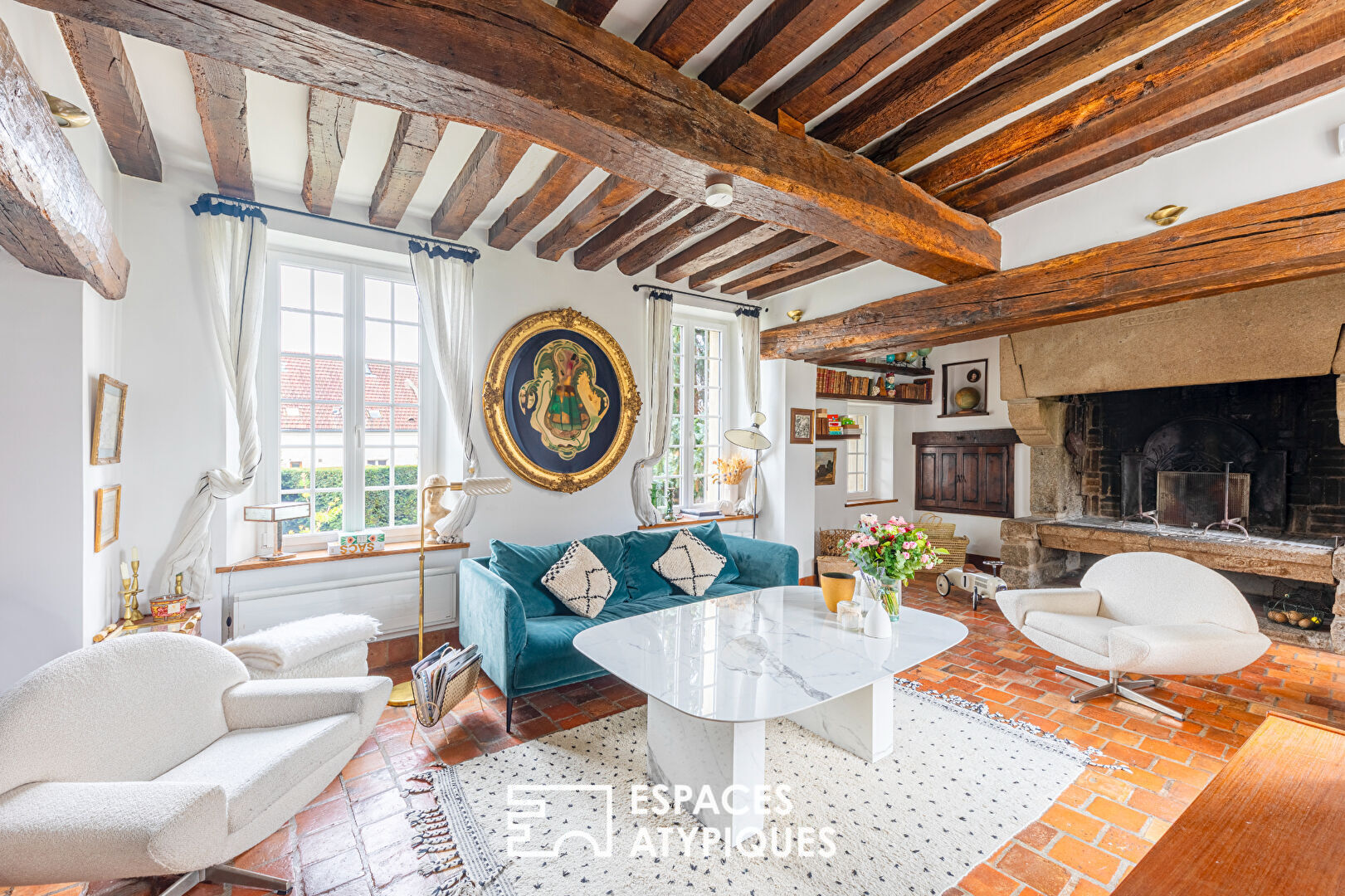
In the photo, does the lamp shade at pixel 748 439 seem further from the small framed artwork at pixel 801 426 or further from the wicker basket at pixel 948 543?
the wicker basket at pixel 948 543

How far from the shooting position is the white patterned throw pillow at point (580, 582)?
342cm

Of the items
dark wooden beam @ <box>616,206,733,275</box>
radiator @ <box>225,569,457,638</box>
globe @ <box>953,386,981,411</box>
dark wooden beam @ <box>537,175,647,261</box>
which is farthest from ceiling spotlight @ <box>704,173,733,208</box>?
globe @ <box>953,386,981,411</box>

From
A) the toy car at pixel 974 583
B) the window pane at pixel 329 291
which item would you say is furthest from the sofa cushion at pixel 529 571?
the toy car at pixel 974 583

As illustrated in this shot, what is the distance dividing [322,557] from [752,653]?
8.62 ft

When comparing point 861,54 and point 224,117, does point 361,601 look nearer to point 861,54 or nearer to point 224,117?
point 224,117

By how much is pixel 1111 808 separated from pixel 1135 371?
3513 millimetres

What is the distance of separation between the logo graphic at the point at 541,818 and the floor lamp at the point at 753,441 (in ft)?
9.64

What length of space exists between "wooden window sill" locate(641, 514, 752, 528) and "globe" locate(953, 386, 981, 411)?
335 centimetres

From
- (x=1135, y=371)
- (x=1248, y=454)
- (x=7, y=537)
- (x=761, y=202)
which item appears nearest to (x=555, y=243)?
(x=761, y=202)

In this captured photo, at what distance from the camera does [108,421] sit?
8.45 ft

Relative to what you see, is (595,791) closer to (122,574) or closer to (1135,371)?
(122,574)

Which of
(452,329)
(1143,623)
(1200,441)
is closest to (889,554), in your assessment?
(1143,623)

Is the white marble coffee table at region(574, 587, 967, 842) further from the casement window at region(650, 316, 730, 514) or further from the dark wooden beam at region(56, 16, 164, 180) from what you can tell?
the dark wooden beam at region(56, 16, 164, 180)

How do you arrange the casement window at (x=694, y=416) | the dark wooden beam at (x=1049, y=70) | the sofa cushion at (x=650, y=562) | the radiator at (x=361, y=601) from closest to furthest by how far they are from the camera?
the dark wooden beam at (x=1049, y=70) → the radiator at (x=361, y=601) → the sofa cushion at (x=650, y=562) → the casement window at (x=694, y=416)
